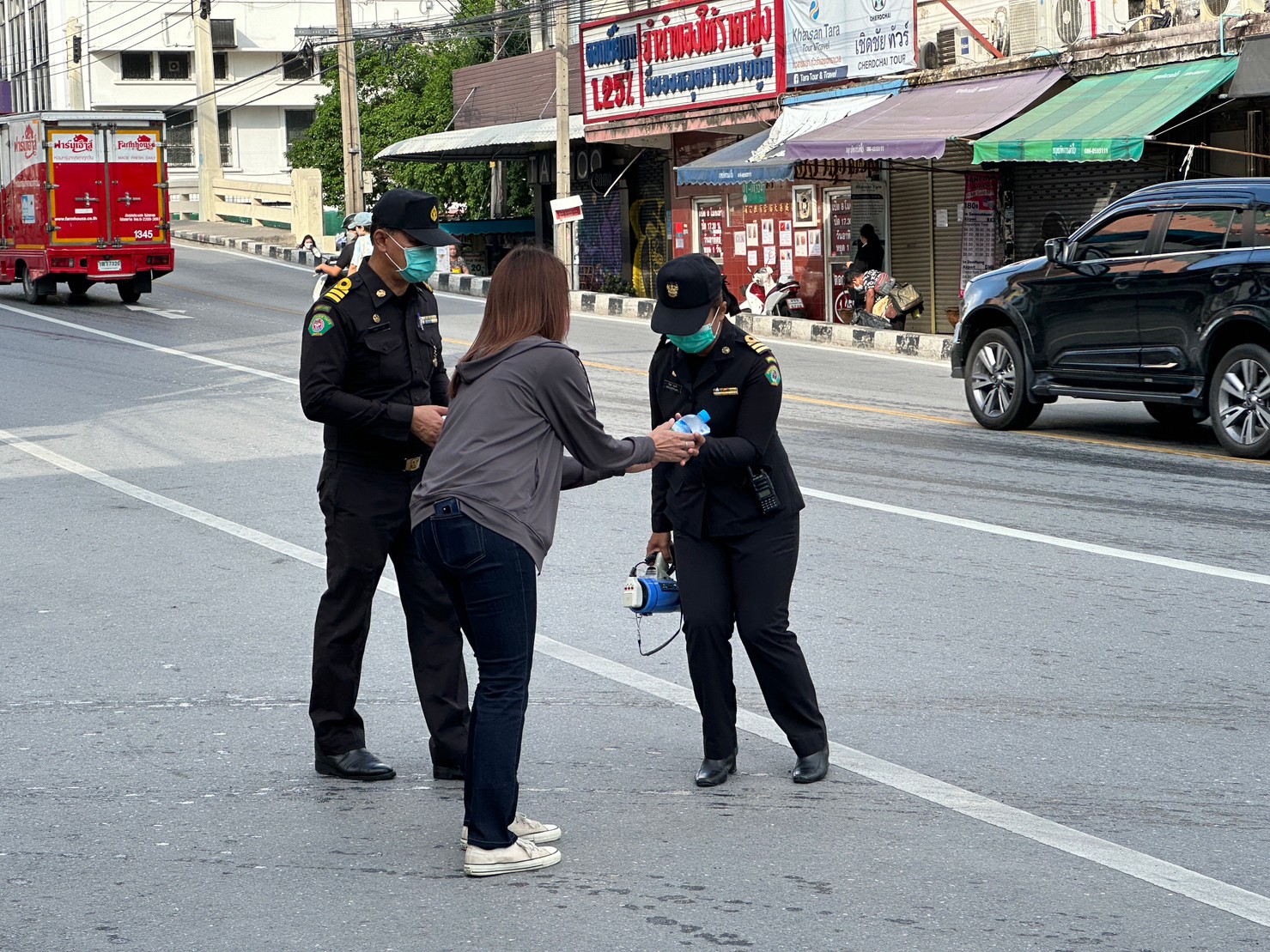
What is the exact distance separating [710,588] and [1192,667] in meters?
2.39

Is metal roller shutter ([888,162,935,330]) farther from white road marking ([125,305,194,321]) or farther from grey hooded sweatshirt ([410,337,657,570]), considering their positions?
grey hooded sweatshirt ([410,337,657,570])

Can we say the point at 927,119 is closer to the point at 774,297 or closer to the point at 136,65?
the point at 774,297

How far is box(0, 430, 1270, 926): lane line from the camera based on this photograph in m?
4.34

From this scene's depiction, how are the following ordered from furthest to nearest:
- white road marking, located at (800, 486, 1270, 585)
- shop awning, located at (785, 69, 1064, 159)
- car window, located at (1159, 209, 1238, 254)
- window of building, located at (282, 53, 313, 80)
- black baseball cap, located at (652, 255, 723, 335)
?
window of building, located at (282, 53, 313, 80) → shop awning, located at (785, 69, 1064, 159) → car window, located at (1159, 209, 1238, 254) → white road marking, located at (800, 486, 1270, 585) → black baseball cap, located at (652, 255, 723, 335)

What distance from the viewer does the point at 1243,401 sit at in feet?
39.5

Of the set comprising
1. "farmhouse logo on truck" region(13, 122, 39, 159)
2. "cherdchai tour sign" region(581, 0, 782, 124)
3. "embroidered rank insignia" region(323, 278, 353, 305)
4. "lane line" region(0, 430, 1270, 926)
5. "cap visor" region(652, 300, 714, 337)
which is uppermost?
"cherdchai tour sign" region(581, 0, 782, 124)

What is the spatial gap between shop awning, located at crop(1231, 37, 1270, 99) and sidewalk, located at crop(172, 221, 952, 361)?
409 cm

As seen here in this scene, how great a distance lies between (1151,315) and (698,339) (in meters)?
8.14

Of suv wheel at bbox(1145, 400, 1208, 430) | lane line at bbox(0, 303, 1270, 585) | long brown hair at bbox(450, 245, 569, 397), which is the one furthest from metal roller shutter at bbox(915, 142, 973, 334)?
long brown hair at bbox(450, 245, 569, 397)

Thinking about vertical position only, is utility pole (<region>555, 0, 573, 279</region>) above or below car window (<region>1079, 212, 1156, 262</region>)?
above

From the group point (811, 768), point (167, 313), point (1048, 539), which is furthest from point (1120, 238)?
point (167, 313)

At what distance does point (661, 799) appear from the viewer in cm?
521

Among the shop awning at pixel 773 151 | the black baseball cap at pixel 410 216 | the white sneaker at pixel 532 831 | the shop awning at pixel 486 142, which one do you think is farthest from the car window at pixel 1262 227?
the shop awning at pixel 486 142

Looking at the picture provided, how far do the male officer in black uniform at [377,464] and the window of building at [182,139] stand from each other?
232 feet
